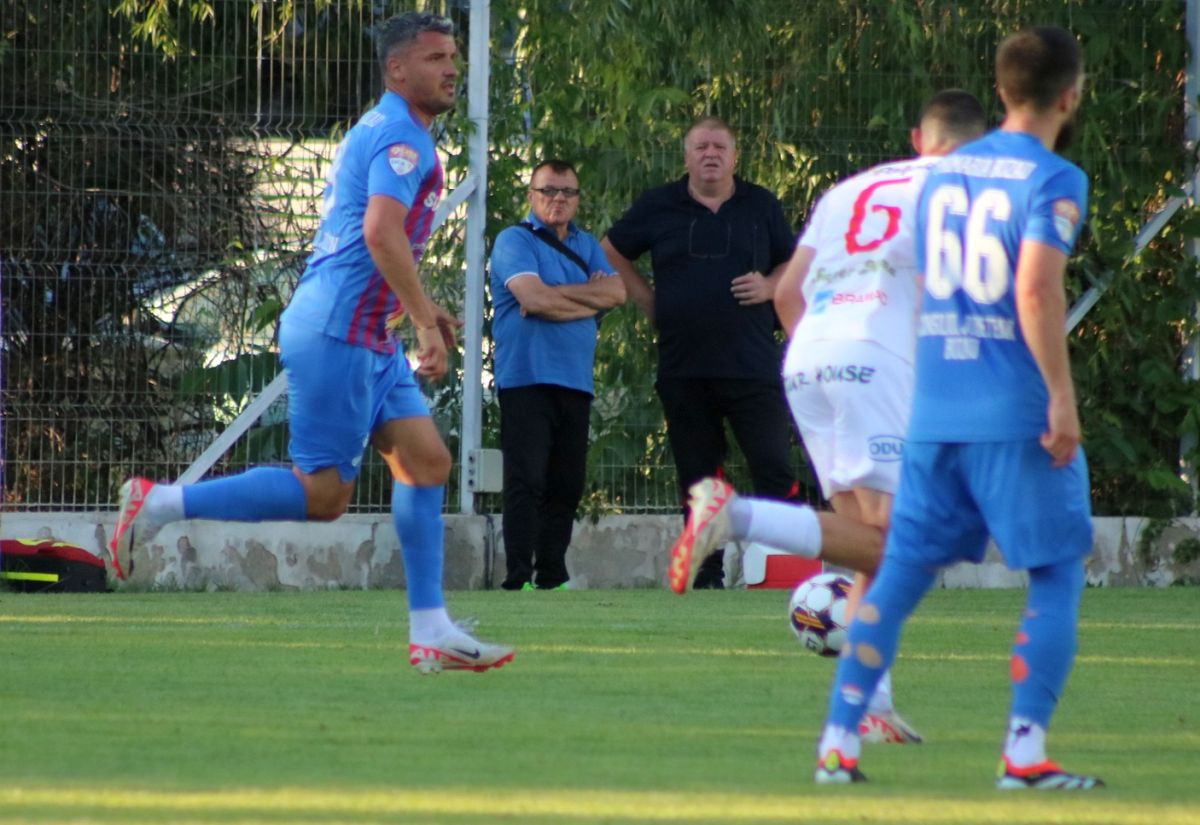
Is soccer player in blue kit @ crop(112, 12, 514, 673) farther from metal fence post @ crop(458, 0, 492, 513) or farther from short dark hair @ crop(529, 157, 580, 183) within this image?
metal fence post @ crop(458, 0, 492, 513)

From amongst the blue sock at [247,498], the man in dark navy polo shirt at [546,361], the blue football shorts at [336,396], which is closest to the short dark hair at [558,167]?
the man in dark navy polo shirt at [546,361]

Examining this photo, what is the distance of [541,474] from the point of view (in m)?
11.0

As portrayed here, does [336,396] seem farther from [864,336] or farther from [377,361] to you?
[864,336]

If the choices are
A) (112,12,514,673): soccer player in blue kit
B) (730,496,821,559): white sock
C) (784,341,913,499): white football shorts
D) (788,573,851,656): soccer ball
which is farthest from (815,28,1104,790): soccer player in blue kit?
(112,12,514,673): soccer player in blue kit

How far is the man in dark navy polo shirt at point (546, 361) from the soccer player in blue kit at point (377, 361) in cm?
414

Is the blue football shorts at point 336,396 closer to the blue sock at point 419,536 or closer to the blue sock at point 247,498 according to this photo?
the blue sock at point 247,498

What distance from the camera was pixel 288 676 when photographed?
6375 millimetres

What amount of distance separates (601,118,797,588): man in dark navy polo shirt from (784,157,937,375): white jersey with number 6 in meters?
4.82

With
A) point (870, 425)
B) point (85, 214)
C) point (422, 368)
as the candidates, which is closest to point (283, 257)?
point (85, 214)

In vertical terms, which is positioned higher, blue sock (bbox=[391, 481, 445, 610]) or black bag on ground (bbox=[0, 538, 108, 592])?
blue sock (bbox=[391, 481, 445, 610])

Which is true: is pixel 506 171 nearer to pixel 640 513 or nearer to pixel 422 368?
pixel 640 513

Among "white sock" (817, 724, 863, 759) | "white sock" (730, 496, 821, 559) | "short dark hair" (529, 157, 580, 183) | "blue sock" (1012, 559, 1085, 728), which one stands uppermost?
"short dark hair" (529, 157, 580, 183)

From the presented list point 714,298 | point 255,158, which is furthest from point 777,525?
point 255,158

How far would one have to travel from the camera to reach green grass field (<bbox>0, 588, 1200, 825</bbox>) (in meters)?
4.02
